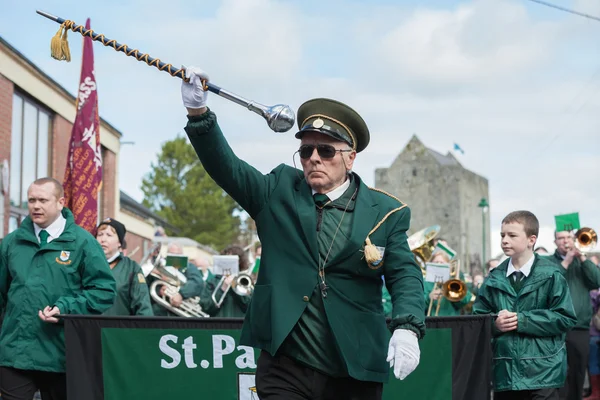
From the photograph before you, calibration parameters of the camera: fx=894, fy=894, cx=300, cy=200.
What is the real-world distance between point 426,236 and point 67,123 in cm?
1329

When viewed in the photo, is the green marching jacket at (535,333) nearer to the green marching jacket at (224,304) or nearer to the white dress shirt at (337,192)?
the white dress shirt at (337,192)

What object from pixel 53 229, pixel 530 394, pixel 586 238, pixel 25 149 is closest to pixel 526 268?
pixel 530 394

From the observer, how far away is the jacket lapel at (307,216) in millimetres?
4078

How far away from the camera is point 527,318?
255 inches

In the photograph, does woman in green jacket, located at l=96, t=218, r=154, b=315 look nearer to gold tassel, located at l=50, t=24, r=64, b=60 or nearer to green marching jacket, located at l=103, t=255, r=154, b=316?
green marching jacket, located at l=103, t=255, r=154, b=316

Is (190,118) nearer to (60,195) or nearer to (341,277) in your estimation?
(341,277)

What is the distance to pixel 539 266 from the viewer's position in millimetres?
6680

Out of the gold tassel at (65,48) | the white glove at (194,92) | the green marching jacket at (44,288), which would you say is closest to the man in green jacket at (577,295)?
the green marching jacket at (44,288)

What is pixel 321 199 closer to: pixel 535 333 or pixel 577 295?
pixel 535 333

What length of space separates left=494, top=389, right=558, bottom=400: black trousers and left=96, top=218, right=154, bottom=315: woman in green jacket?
328 centimetres

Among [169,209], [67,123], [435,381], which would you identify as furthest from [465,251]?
[435,381]

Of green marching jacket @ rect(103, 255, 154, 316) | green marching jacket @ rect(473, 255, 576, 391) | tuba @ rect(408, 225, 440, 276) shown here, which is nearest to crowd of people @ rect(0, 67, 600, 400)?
green marching jacket @ rect(473, 255, 576, 391)

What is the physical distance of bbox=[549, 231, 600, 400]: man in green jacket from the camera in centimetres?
969

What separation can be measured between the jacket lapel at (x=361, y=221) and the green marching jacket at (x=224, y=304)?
24.5ft
